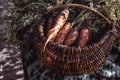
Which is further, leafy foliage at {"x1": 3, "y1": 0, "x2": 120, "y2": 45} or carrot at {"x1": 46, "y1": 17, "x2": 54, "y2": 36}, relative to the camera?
leafy foliage at {"x1": 3, "y1": 0, "x2": 120, "y2": 45}

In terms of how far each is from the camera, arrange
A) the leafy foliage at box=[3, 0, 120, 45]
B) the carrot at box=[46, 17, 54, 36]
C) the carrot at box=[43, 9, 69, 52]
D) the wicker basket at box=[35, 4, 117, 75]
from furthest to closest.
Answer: the leafy foliage at box=[3, 0, 120, 45] < the carrot at box=[46, 17, 54, 36] < the carrot at box=[43, 9, 69, 52] < the wicker basket at box=[35, 4, 117, 75]

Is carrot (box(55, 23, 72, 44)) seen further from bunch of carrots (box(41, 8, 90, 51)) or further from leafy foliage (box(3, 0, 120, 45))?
leafy foliage (box(3, 0, 120, 45))

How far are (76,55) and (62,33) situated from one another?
0.28m

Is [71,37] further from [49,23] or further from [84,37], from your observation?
[49,23]

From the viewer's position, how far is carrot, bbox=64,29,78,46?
102 inches

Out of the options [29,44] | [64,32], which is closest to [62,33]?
[64,32]

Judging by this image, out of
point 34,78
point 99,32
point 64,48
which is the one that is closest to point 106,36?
point 99,32

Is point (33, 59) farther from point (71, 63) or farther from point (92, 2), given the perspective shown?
point (92, 2)

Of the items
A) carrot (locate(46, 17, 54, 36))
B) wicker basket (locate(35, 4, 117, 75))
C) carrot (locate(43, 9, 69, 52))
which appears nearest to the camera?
wicker basket (locate(35, 4, 117, 75))

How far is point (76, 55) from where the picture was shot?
2.44m

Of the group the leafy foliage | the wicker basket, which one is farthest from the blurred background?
the wicker basket

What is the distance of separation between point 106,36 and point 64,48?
343 mm

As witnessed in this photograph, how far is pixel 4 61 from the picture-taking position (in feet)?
9.64

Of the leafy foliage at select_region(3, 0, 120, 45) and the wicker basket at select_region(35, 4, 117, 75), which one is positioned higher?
the leafy foliage at select_region(3, 0, 120, 45)
